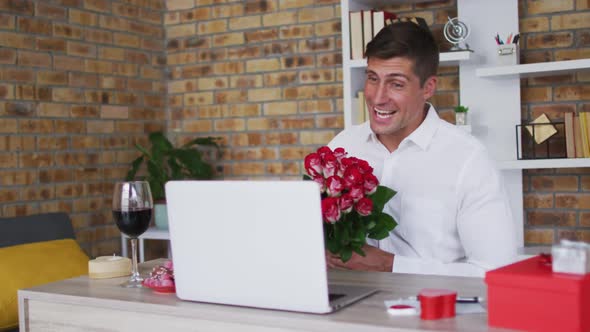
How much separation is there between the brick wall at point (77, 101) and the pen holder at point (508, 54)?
2187 millimetres

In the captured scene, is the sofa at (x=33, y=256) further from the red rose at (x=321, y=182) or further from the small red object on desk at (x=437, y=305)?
the small red object on desk at (x=437, y=305)

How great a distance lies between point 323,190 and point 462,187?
71 centimetres

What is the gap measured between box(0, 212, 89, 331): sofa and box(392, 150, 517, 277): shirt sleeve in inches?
67.3

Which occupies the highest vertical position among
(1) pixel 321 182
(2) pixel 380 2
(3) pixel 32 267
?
(2) pixel 380 2

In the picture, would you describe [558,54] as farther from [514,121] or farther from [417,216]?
[417,216]

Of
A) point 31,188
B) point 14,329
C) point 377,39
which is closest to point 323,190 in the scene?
point 377,39

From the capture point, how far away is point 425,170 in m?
2.14

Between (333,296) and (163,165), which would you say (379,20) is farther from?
(333,296)

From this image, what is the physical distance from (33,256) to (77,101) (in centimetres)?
117

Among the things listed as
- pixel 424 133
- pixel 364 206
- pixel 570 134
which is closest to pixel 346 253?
pixel 364 206

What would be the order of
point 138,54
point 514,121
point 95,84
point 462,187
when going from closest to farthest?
point 462,187 < point 514,121 < point 95,84 < point 138,54

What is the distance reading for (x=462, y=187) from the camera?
81.4 inches

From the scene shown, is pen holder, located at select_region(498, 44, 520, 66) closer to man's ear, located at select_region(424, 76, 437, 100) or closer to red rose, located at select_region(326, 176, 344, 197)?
man's ear, located at select_region(424, 76, 437, 100)

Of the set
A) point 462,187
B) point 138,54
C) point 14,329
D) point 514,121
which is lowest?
point 14,329
